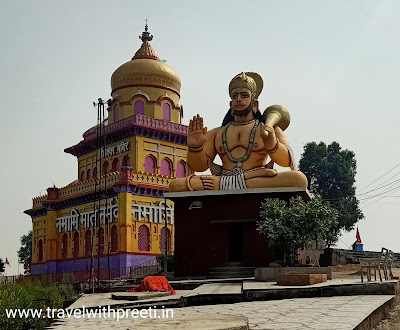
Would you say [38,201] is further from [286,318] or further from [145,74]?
[286,318]

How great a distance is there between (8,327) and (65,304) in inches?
279

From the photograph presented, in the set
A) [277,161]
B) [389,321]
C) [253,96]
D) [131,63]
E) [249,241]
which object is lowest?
[389,321]

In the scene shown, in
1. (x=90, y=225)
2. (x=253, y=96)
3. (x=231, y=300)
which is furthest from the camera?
(x=90, y=225)

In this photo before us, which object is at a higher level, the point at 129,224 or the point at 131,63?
the point at 131,63

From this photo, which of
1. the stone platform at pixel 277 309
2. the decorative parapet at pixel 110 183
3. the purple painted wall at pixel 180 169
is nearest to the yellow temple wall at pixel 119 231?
the decorative parapet at pixel 110 183

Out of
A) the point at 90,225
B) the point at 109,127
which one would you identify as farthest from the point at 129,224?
the point at 109,127

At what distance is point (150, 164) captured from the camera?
3766 centimetres

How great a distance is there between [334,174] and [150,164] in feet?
43.2

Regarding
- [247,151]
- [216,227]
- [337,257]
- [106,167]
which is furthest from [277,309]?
[106,167]

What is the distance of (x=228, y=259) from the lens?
22281 millimetres

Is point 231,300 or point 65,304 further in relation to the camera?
point 65,304

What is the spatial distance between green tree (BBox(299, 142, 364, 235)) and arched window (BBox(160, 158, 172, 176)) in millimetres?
9812

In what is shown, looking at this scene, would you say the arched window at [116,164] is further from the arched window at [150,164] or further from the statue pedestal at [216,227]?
the statue pedestal at [216,227]

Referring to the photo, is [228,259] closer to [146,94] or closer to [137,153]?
[137,153]
